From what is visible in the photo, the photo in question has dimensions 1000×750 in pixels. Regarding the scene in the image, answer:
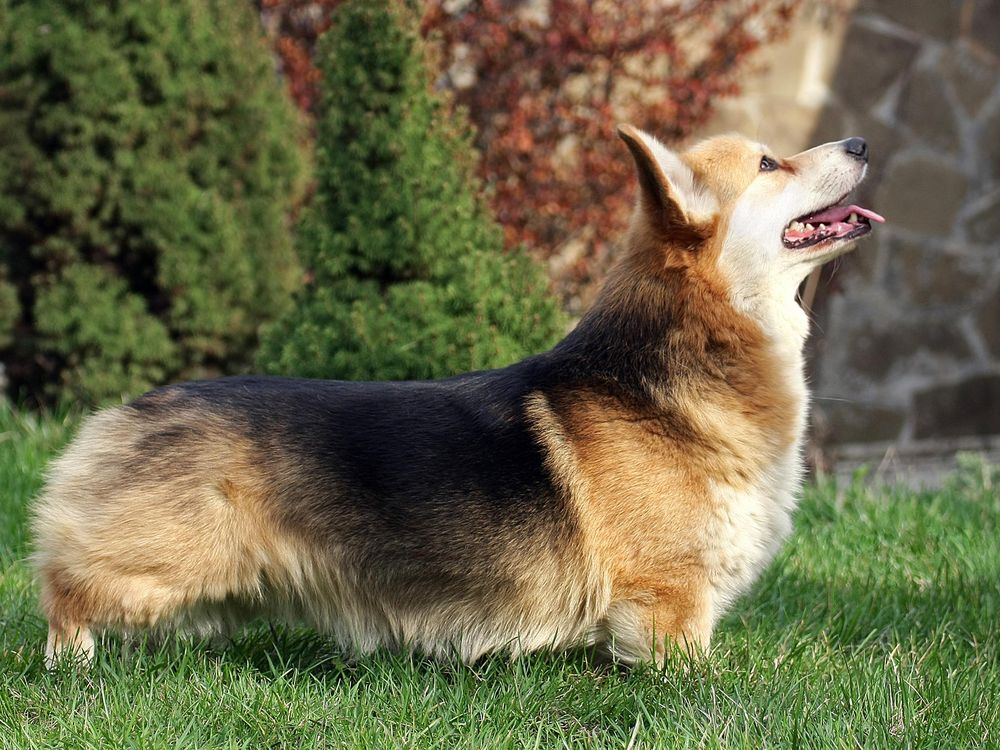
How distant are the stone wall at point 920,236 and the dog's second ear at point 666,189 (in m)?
5.23

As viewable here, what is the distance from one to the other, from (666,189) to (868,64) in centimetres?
590

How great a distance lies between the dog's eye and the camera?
3611 mm

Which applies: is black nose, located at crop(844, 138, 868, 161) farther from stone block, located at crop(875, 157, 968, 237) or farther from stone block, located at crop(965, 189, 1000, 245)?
stone block, located at crop(965, 189, 1000, 245)

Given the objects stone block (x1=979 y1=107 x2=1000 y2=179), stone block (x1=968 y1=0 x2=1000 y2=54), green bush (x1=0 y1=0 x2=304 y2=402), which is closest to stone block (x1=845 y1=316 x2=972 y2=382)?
stone block (x1=979 y1=107 x2=1000 y2=179)

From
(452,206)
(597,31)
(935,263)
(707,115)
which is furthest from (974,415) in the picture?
(452,206)

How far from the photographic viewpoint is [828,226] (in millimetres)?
3590

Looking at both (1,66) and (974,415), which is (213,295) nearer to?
(1,66)

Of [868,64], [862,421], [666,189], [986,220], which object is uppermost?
[868,64]

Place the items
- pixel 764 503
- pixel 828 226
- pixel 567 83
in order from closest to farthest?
pixel 764 503
pixel 828 226
pixel 567 83

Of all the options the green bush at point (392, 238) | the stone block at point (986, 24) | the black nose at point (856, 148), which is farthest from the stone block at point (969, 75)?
the black nose at point (856, 148)

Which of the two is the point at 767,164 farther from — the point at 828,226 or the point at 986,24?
the point at 986,24

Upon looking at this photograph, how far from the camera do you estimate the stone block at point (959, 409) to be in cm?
891

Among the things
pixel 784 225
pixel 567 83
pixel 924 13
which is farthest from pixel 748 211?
pixel 924 13

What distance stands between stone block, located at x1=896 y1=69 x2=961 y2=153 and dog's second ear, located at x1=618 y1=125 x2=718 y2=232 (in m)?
5.82
